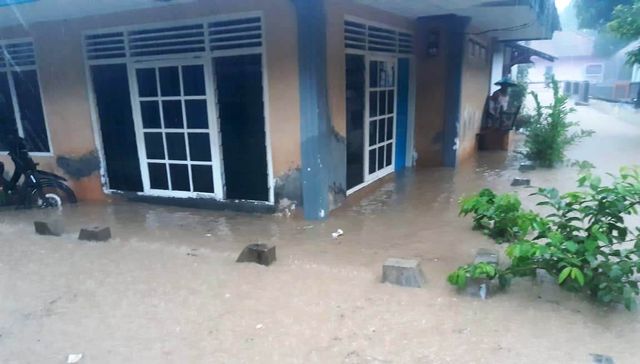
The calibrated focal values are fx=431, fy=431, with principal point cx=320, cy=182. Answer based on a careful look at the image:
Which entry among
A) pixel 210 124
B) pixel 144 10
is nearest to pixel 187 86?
pixel 210 124

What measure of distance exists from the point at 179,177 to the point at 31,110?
112 inches

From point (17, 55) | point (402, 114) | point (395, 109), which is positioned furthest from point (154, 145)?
point (402, 114)

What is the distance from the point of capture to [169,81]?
5641 millimetres

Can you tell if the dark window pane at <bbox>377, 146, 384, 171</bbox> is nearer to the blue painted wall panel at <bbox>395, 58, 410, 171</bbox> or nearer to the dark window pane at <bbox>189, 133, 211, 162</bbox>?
the blue painted wall panel at <bbox>395, 58, 410, 171</bbox>

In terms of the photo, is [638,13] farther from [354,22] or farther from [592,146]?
[354,22]

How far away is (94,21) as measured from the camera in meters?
5.74

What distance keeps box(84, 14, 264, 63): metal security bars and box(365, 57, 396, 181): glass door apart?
199cm

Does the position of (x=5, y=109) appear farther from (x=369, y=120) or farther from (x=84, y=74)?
(x=369, y=120)

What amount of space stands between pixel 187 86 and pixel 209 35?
751 mm

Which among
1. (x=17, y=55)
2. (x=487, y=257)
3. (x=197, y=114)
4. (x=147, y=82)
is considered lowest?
(x=487, y=257)

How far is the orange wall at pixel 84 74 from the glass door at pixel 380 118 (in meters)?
1.69

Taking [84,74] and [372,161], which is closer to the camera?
[84,74]

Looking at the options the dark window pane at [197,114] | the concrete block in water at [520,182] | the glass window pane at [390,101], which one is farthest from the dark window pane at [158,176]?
the concrete block in water at [520,182]

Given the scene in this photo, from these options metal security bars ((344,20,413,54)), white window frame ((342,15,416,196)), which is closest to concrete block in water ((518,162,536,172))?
white window frame ((342,15,416,196))
